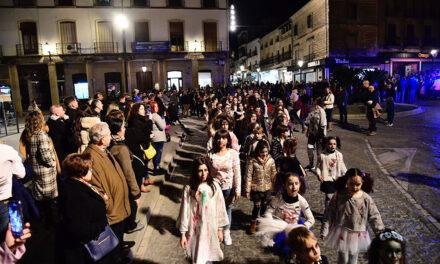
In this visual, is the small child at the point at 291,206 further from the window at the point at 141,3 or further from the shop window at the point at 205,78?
the window at the point at 141,3

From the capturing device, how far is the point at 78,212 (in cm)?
294

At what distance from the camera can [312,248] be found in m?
2.71

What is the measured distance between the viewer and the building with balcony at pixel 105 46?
96.4 ft

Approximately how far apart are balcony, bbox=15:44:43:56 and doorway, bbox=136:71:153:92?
8.11m

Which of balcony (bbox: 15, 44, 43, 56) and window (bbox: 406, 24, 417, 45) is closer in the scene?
balcony (bbox: 15, 44, 43, 56)

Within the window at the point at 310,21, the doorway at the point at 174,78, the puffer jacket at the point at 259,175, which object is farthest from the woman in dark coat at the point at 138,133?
the window at the point at 310,21

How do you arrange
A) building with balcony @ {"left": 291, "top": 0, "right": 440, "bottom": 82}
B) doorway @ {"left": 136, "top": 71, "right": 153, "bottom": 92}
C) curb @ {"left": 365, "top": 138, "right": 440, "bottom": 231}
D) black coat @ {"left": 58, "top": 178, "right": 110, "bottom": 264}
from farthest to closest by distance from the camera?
building with balcony @ {"left": 291, "top": 0, "right": 440, "bottom": 82} → doorway @ {"left": 136, "top": 71, "right": 153, "bottom": 92} → curb @ {"left": 365, "top": 138, "right": 440, "bottom": 231} → black coat @ {"left": 58, "top": 178, "right": 110, "bottom": 264}

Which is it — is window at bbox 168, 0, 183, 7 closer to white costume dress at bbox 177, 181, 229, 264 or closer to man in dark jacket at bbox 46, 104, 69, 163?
man in dark jacket at bbox 46, 104, 69, 163

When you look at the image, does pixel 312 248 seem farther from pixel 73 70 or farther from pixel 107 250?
pixel 73 70

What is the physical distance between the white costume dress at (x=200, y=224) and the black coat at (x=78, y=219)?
3.59ft

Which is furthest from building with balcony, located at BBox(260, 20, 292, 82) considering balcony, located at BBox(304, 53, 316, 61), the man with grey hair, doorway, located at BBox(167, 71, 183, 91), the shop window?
the man with grey hair

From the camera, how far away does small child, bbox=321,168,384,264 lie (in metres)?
3.81

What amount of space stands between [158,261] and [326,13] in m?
33.2

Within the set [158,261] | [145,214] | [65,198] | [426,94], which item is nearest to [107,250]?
[65,198]
